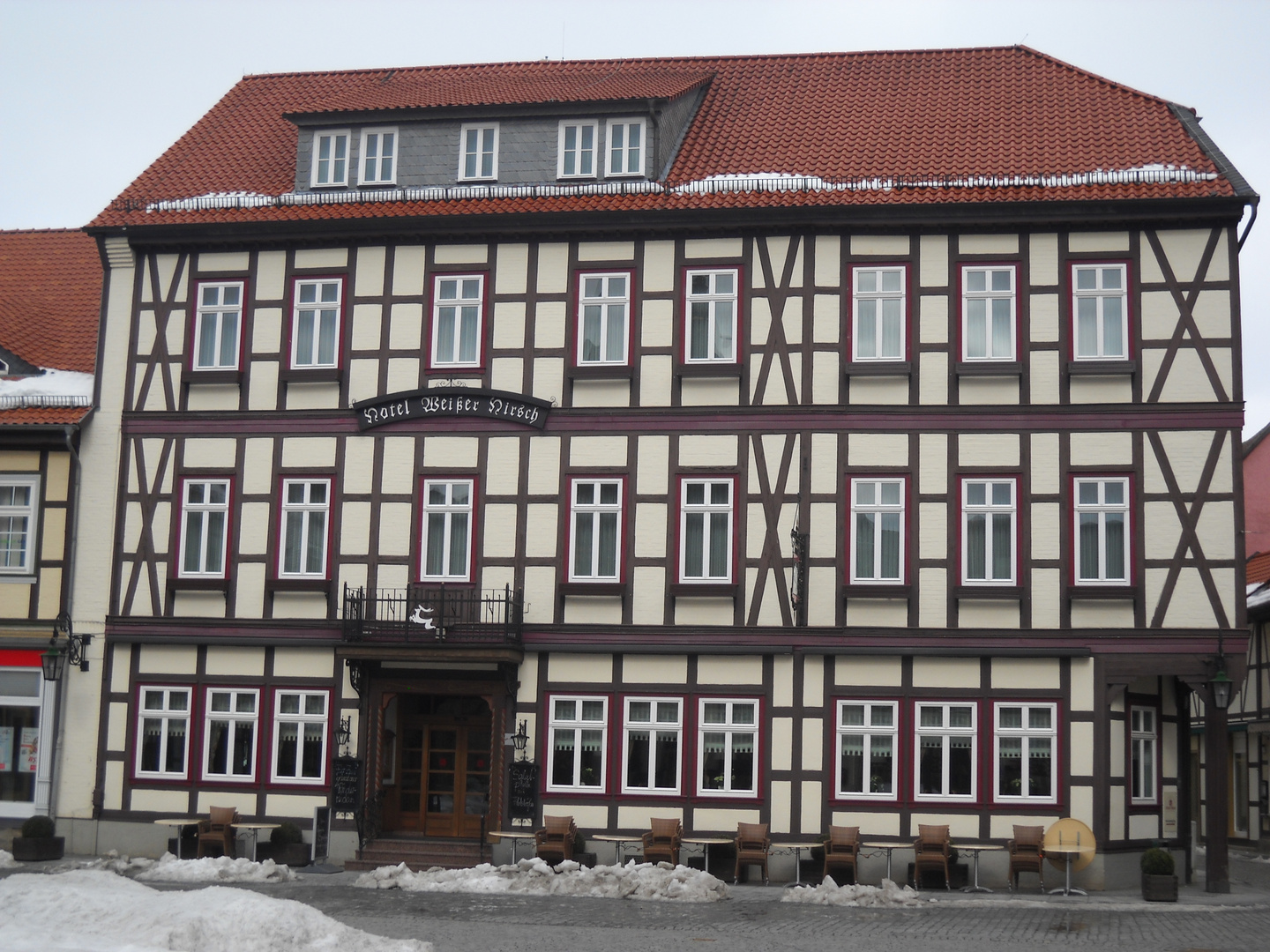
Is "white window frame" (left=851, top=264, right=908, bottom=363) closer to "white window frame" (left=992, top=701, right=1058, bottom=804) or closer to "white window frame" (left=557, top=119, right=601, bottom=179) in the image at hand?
"white window frame" (left=557, top=119, right=601, bottom=179)

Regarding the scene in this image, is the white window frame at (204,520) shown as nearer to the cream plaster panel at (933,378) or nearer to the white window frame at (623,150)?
the white window frame at (623,150)

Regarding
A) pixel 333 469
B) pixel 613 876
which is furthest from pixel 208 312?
pixel 613 876

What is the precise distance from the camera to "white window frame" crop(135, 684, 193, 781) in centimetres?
2517

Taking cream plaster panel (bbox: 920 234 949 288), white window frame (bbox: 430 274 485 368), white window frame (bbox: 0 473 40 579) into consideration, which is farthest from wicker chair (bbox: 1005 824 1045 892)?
white window frame (bbox: 0 473 40 579)

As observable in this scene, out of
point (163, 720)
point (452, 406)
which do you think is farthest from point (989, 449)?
point (163, 720)

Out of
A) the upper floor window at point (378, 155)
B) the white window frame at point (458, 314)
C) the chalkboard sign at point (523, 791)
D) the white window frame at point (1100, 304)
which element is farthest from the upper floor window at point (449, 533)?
the white window frame at point (1100, 304)

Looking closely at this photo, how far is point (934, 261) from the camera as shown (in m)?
24.2

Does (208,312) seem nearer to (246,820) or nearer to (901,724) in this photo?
(246,820)

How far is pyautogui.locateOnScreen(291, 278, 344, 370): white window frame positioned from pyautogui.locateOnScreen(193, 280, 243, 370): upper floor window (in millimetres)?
987

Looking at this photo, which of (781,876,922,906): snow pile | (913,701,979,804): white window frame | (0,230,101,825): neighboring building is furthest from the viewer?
(0,230,101,825): neighboring building

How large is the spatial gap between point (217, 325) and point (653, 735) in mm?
9992

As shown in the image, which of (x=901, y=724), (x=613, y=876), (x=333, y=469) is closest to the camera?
(x=613, y=876)

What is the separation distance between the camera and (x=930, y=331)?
24.0 meters

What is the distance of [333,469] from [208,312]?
358 centimetres
